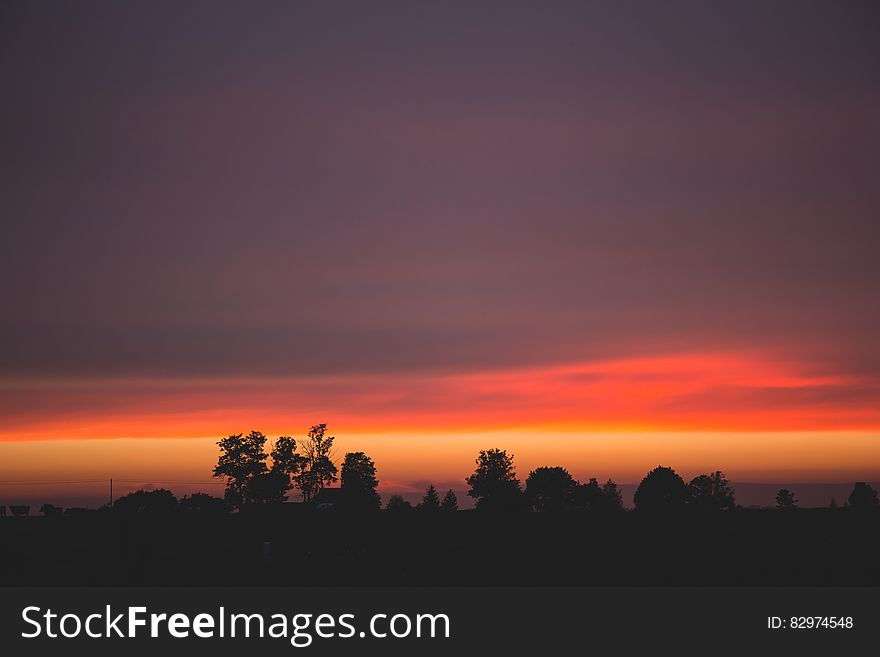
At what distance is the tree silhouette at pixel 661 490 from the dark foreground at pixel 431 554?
325ft

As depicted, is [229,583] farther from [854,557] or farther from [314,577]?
[854,557]

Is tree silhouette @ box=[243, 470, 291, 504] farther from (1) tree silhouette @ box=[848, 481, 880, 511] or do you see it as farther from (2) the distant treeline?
(1) tree silhouette @ box=[848, 481, 880, 511]

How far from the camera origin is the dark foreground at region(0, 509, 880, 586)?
144ft

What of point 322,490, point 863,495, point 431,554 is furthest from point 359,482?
point 431,554

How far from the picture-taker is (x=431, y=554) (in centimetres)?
5009

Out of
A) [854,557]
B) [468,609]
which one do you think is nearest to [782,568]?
[854,557]

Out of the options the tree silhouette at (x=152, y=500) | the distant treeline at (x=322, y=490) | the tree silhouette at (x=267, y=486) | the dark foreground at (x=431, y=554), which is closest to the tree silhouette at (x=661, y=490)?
the distant treeline at (x=322, y=490)

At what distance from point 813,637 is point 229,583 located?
78.1 ft

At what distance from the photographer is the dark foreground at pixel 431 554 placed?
43.8m

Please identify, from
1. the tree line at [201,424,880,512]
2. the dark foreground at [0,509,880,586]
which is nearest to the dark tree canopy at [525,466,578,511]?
the tree line at [201,424,880,512]

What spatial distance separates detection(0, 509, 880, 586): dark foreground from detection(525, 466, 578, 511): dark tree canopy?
11834 centimetres

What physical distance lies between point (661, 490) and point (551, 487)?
26692 millimetres

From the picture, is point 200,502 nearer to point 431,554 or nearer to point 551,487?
point 551,487

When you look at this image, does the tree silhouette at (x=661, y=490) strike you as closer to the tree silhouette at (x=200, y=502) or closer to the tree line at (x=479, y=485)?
the tree line at (x=479, y=485)
